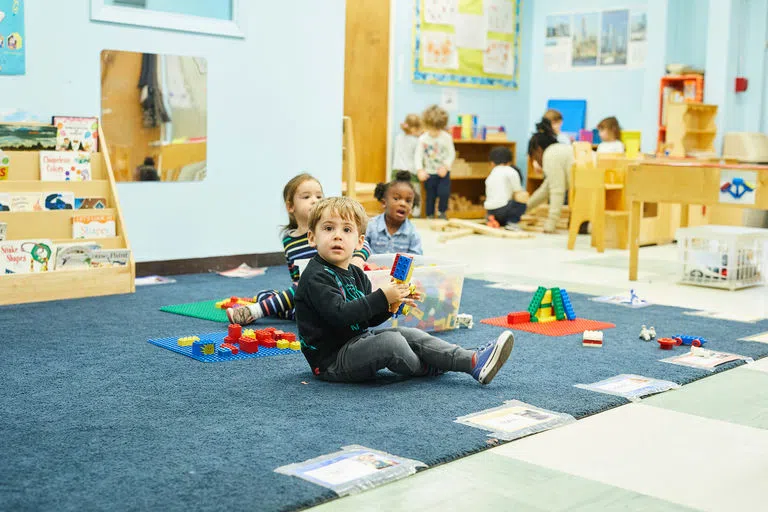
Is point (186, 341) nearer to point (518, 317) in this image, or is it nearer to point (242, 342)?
point (242, 342)

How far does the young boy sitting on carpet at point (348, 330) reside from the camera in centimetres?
285

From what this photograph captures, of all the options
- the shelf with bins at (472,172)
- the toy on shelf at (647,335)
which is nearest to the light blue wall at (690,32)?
the shelf with bins at (472,172)

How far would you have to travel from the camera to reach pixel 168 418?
8.28 ft

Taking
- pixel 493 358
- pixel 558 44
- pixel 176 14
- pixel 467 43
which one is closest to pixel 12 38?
pixel 176 14

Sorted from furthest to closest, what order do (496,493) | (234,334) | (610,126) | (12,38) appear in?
(610,126)
(12,38)
(234,334)
(496,493)

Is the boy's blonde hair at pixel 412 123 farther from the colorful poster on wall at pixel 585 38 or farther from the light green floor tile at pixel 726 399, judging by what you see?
the light green floor tile at pixel 726 399

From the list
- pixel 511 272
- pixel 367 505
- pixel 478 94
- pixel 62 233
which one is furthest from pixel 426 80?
pixel 367 505

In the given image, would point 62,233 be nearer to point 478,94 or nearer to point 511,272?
point 511,272

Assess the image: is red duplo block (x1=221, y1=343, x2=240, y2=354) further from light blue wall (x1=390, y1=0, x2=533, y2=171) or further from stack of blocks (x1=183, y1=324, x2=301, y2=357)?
light blue wall (x1=390, y1=0, x2=533, y2=171)

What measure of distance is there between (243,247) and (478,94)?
18.7 feet

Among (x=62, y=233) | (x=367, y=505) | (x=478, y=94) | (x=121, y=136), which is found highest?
(x=478, y=94)

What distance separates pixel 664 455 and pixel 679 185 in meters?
3.28

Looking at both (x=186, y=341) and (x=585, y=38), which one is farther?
(x=585, y=38)

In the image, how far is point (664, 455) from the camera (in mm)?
2344
